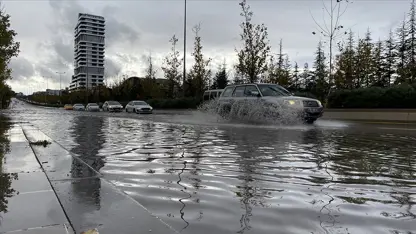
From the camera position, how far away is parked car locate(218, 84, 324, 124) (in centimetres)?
1487

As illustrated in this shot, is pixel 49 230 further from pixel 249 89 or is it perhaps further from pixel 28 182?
pixel 249 89

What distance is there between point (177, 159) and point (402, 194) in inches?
141

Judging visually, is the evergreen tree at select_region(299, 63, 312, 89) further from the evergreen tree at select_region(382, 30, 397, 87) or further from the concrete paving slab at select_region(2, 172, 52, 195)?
the concrete paving slab at select_region(2, 172, 52, 195)

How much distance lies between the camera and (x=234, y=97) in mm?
17188

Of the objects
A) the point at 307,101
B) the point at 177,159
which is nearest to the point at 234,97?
the point at 307,101

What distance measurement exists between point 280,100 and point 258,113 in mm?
1318

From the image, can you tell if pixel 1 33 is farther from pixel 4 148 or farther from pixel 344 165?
pixel 344 165

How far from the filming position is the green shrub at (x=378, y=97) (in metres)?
19.2

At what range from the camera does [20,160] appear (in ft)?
18.7

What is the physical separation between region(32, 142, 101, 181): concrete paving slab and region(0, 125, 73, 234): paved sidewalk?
0.15 meters

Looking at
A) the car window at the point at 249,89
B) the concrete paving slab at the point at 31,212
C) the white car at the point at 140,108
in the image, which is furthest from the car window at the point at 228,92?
the white car at the point at 140,108

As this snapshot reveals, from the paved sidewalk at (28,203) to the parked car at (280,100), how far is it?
11103mm

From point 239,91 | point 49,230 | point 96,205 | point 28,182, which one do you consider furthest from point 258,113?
point 49,230

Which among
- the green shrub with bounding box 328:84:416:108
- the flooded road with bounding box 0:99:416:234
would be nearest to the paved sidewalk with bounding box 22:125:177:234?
the flooded road with bounding box 0:99:416:234
